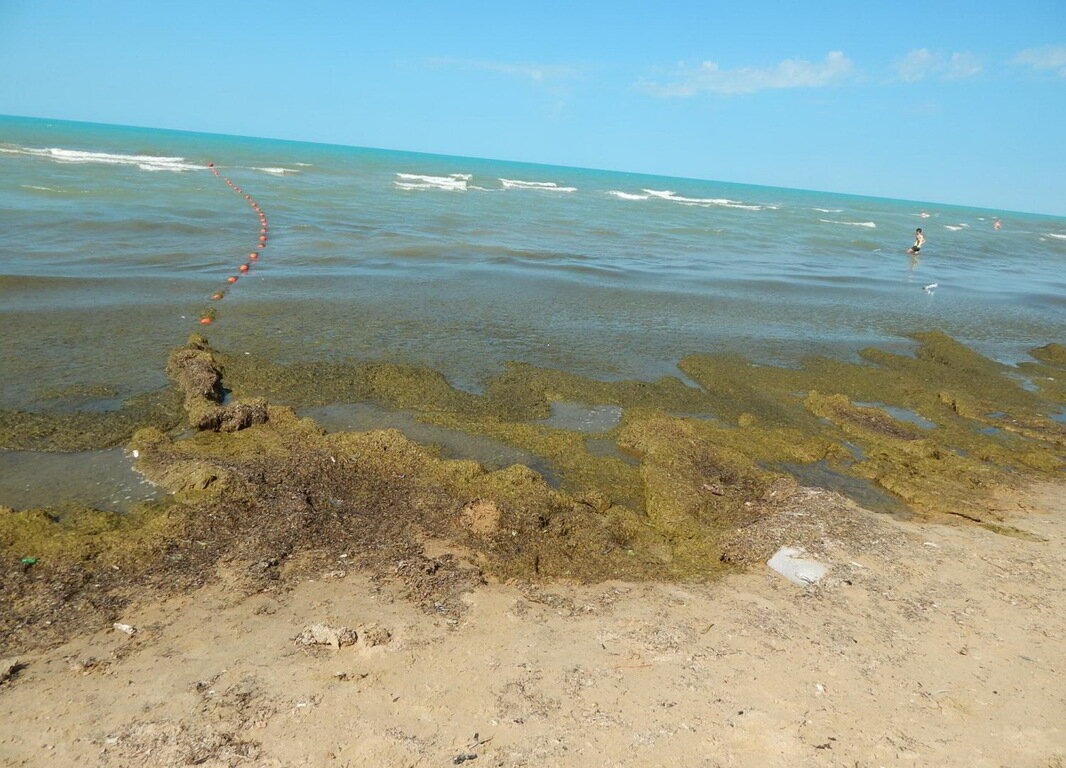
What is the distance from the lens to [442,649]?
3898mm

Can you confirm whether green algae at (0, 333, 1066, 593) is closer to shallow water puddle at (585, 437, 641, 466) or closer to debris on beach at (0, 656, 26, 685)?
shallow water puddle at (585, 437, 641, 466)

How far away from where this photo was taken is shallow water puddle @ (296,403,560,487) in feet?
22.4

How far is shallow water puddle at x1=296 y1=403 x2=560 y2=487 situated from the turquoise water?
1.68 meters

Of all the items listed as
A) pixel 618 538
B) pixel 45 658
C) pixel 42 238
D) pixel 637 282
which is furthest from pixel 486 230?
pixel 45 658

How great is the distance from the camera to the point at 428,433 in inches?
288

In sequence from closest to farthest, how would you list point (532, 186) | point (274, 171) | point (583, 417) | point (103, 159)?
point (583, 417) < point (103, 159) < point (274, 171) < point (532, 186)

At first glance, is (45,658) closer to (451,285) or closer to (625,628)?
(625,628)

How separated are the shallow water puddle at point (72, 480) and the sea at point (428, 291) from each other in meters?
1.49

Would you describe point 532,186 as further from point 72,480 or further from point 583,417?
point 72,480

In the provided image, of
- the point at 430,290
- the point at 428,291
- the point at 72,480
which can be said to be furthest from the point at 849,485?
the point at 430,290

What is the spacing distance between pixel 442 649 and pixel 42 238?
59.8 feet

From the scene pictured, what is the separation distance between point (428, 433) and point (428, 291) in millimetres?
7676

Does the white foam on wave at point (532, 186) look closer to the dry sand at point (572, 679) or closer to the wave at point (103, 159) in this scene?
the wave at point (103, 159)

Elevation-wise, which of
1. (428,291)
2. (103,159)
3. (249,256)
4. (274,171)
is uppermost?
(274,171)
